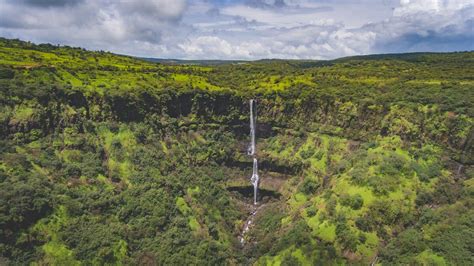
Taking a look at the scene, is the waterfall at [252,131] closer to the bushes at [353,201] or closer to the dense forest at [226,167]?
the dense forest at [226,167]

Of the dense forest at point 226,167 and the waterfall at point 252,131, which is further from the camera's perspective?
the waterfall at point 252,131

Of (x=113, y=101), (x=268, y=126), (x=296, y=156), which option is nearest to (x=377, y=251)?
(x=296, y=156)

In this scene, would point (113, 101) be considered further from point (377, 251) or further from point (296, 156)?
point (377, 251)

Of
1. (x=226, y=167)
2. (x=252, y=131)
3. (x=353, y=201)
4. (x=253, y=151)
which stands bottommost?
(x=226, y=167)

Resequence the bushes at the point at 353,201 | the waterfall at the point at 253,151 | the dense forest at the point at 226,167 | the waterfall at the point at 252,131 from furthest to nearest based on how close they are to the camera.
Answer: the waterfall at the point at 252,131 < the waterfall at the point at 253,151 < the bushes at the point at 353,201 < the dense forest at the point at 226,167

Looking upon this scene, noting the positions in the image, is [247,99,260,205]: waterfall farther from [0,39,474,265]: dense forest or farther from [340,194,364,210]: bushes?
[340,194,364,210]: bushes

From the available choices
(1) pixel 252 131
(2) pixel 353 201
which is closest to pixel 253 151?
(1) pixel 252 131

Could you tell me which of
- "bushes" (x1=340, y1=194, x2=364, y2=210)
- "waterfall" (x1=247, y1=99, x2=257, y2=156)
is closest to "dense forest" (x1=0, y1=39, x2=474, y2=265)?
"bushes" (x1=340, y1=194, x2=364, y2=210)

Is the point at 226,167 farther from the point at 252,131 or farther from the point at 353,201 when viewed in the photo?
the point at 353,201

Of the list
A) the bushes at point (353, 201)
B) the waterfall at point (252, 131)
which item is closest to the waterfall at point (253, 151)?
the waterfall at point (252, 131)
